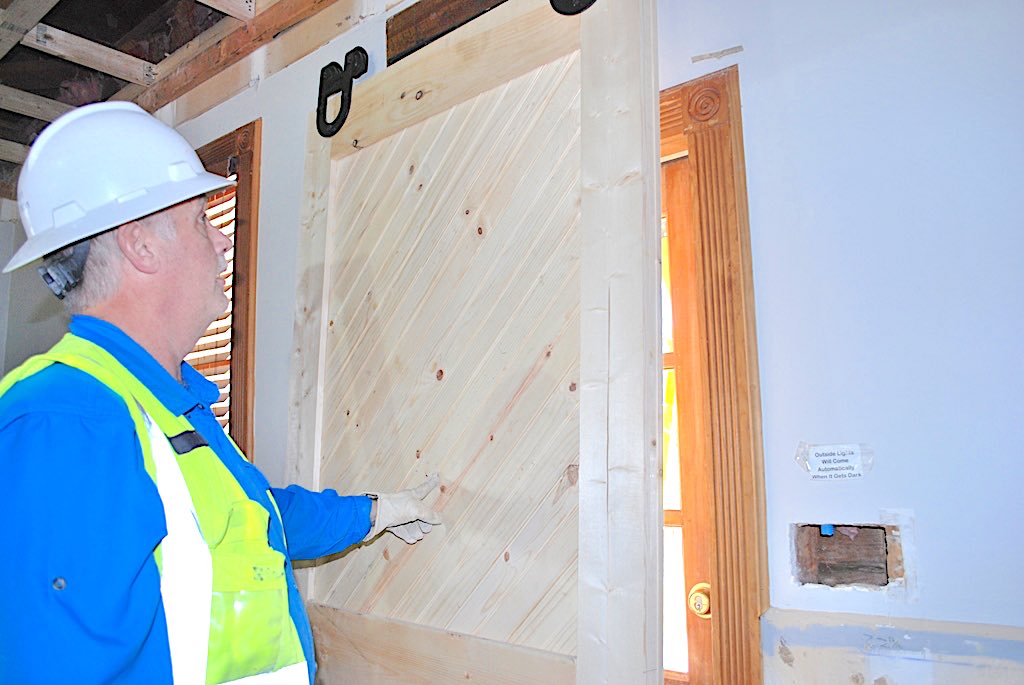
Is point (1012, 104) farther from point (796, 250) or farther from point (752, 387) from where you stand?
point (752, 387)

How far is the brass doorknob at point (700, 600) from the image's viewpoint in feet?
7.49

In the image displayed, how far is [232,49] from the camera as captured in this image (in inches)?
124

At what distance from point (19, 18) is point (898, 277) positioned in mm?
2937

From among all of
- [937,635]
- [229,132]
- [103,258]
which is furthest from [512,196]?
[229,132]

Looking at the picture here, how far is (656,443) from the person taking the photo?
56.3 inches

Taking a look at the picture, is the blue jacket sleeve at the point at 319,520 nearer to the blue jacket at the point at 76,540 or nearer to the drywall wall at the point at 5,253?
the blue jacket at the point at 76,540

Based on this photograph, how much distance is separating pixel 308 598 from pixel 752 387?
1255 millimetres

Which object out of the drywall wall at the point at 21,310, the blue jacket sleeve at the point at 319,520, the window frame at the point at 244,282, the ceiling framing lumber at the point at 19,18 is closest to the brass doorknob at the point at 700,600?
the blue jacket sleeve at the point at 319,520

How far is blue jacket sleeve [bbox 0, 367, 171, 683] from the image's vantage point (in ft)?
3.07

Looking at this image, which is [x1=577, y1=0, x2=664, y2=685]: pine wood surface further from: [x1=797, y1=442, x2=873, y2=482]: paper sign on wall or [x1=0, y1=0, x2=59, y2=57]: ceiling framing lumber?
[x1=0, y1=0, x2=59, y2=57]: ceiling framing lumber

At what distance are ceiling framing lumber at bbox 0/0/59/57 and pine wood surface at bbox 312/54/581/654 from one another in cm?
151

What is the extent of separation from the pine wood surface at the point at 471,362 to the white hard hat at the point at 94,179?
0.62 m

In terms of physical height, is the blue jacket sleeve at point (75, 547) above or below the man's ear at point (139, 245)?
below

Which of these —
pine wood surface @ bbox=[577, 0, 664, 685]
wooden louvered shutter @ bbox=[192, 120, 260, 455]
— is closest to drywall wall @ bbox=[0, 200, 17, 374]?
wooden louvered shutter @ bbox=[192, 120, 260, 455]
